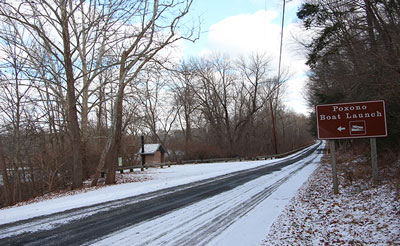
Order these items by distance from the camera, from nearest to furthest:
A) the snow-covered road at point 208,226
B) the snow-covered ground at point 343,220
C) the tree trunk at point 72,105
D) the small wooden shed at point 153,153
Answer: the snow-covered ground at point 343,220 → the snow-covered road at point 208,226 → the tree trunk at point 72,105 → the small wooden shed at point 153,153

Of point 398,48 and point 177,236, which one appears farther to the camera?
point 398,48

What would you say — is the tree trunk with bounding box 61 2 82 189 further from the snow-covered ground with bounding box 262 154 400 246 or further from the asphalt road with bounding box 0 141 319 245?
the snow-covered ground with bounding box 262 154 400 246

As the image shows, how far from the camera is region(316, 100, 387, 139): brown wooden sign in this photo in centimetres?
891

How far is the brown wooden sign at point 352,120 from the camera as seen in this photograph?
29.2 ft

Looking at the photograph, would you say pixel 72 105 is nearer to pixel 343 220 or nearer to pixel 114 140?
pixel 114 140

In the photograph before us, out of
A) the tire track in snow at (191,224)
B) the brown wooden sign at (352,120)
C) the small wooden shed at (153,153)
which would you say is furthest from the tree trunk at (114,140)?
the small wooden shed at (153,153)

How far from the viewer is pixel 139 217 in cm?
736

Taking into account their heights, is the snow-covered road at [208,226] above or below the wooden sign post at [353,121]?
below

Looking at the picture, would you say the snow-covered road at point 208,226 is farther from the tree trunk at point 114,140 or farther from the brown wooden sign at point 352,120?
the tree trunk at point 114,140

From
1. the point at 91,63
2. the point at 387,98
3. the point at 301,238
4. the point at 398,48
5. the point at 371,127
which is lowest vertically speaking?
the point at 301,238

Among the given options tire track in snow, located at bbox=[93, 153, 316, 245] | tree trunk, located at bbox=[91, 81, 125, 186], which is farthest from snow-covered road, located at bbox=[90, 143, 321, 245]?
tree trunk, located at bbox=[91, 81, 125, 186]

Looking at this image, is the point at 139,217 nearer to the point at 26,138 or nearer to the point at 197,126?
the point at 26,138

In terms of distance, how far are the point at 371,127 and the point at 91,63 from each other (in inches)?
623

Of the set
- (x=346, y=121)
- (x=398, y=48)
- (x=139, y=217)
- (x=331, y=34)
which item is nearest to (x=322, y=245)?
(x=139, y=217)
